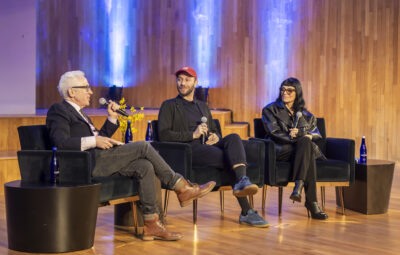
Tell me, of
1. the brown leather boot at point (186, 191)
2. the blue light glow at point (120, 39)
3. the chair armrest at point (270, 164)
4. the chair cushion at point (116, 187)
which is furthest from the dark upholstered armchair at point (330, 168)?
the blue light glow at point (120, 39)

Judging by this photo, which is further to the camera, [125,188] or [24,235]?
[125,188]

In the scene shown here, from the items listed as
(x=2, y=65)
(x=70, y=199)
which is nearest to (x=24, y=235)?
(x=70, y=199)

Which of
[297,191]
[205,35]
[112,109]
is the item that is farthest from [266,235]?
[205,35]

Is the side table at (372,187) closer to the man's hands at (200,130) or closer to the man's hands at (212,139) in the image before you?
the man's hands at (212,139)

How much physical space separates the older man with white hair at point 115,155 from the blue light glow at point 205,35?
18.5 ft

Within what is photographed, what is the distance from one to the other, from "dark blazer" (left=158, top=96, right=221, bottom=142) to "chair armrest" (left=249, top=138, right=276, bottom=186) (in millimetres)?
636

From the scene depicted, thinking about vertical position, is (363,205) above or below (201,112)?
below

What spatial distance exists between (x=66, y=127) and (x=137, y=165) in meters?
0.52

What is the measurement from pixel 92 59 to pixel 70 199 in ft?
26.8

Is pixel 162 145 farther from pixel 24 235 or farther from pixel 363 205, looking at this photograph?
pixel 363 205

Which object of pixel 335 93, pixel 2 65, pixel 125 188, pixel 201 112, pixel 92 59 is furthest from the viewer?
pixel 92 59

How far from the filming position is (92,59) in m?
11.5

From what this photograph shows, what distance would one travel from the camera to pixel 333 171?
496 cm

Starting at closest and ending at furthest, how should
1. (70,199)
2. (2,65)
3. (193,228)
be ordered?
(70,199) < (193,228) < (2,65)
